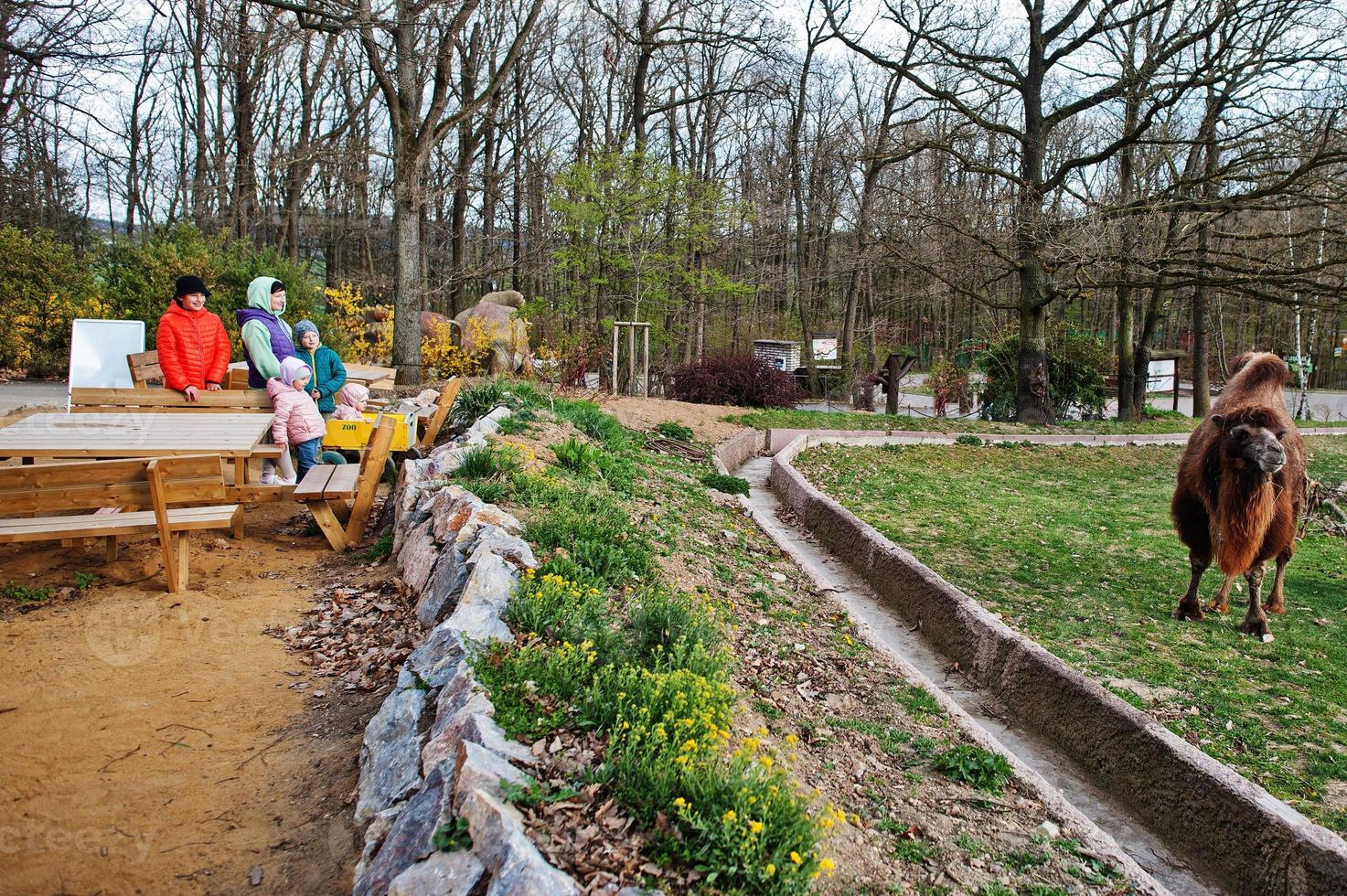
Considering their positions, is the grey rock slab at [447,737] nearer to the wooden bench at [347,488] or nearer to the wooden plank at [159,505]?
the wooden plank at [159,505]

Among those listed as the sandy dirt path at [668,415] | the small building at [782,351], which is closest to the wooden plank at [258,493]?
the sandy dirt path at [668,415]

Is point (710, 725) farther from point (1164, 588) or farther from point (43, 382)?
point (43, 382)

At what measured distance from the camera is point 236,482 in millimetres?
5992

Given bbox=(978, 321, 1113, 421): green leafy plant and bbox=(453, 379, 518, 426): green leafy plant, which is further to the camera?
bbox=(978, 321, 1113, 421): green leafy plant

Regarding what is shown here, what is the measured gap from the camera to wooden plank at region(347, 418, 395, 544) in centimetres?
635

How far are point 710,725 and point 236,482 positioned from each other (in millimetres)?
4436

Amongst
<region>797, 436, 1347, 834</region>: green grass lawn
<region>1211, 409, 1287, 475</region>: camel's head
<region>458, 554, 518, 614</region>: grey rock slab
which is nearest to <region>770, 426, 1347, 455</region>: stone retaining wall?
<region>797, 436, 1347, 834</region>: green grass lawn

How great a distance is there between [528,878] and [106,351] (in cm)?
984

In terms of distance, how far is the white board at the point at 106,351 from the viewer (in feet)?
31.1

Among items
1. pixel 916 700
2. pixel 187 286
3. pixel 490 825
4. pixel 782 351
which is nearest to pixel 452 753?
pixel 490 825

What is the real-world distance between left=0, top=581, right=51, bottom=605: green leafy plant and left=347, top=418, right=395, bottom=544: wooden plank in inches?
75.1

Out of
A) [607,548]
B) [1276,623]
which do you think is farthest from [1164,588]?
[607,548]

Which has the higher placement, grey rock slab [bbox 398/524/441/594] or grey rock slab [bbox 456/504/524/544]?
grey rock slab [bbox 456/504/524/544]

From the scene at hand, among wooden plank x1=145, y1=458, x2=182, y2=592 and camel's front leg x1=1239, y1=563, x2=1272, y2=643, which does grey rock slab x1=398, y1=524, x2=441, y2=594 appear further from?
camel's front leg x1=1239, y1=563, x2=1272, y2=643
